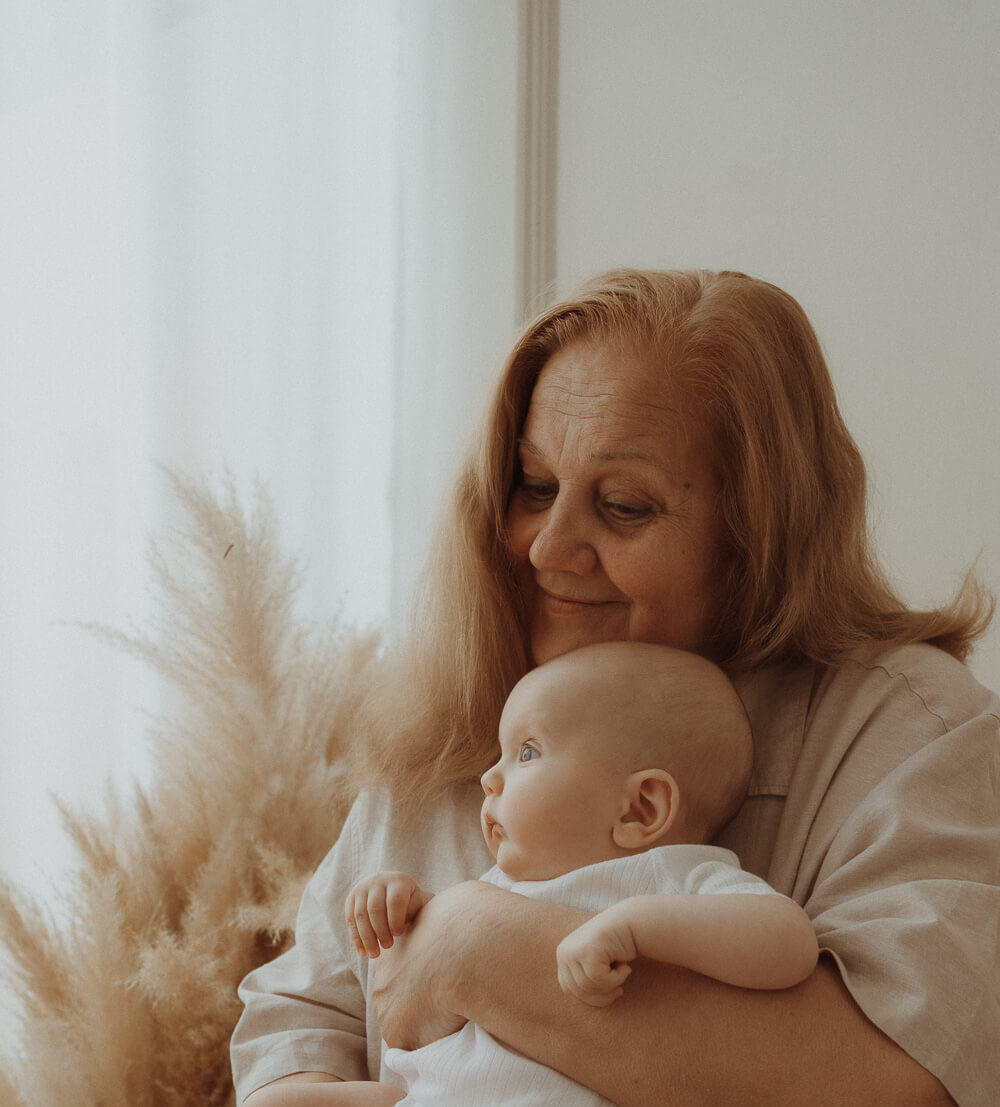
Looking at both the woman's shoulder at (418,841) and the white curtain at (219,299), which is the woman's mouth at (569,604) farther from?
the white curtain at (219,299)

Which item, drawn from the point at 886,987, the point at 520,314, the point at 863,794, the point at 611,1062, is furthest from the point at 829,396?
the point at 520,314

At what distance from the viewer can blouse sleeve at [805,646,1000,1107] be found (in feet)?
3.50

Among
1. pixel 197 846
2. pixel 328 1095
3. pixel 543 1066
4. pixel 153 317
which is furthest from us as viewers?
pixel 153 317

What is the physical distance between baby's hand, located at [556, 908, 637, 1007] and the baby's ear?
140 mm

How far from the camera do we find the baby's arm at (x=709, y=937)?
1.04m

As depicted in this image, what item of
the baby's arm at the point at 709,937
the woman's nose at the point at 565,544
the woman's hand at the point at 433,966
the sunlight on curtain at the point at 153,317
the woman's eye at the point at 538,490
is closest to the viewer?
the baby's arm at the point at 709,937

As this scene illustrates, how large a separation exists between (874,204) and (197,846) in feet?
6.03

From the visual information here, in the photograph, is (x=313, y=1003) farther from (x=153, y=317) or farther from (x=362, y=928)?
(x=153, y=317)

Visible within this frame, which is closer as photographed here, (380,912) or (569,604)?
(380,912)

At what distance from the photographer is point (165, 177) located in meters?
2.34

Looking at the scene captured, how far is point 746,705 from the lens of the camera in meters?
1.46

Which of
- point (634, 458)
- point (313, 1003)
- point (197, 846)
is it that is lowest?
point (197, 846)

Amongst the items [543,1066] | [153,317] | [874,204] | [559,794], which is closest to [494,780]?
[559,794]

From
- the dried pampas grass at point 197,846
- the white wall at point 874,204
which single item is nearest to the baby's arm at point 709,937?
the dried pampas grass at point 197,846
